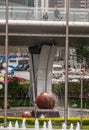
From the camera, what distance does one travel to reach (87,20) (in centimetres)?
1934

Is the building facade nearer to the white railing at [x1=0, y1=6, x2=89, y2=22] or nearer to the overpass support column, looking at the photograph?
the white railing at [x1=0, y1=6, x2=89, y2=22]

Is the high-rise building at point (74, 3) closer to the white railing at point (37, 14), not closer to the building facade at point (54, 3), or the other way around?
the building facade at point (54, 3)

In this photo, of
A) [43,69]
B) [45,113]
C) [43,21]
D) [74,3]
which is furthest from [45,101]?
[43,69]

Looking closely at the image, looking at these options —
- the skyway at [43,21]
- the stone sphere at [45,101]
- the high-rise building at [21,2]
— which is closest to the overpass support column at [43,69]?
the high-rise building at [21,2]

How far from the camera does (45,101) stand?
18.6 meters

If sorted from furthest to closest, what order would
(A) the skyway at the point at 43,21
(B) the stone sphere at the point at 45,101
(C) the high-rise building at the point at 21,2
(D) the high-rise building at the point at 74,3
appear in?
(D) the high-rise building at the point at 74,3 → (C) the high-rise building at the point at 21,2 → (A) the skyway at the point at 43,21 → (B) the stone sphere at the point at 45,101

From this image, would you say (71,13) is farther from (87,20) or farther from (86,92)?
(86,92)

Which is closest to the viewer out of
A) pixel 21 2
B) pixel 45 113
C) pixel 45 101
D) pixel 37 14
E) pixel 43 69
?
pixel 45 101

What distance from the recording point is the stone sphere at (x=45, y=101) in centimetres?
1855

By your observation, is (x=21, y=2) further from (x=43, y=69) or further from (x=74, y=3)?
(x=43, y=69)

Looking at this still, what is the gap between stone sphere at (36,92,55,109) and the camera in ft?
60.8

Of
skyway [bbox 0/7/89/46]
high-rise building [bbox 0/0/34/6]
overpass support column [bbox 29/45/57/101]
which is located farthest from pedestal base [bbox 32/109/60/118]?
overpass support column [bbox 29/45/57/101]

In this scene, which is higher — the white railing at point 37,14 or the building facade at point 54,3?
the building facade at point 54,3

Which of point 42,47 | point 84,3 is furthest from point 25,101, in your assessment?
point 84,3
